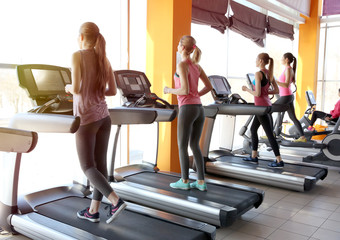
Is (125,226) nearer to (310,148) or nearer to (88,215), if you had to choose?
(88,215)

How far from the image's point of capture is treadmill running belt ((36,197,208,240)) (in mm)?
2471

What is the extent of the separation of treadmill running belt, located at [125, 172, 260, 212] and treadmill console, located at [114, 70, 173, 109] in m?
0.83

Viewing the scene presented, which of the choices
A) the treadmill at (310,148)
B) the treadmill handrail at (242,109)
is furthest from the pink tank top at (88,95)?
the treadmill at (310,148)

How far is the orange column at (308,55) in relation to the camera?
888 cm

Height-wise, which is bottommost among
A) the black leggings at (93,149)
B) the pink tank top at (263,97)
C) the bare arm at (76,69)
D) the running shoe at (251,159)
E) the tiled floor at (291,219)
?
the tiled floor at (291,219)

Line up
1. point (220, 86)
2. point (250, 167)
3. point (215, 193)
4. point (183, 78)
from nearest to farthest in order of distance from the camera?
point (183, 78) → point (215, 193) → point (250, 167) → point (220, 86)

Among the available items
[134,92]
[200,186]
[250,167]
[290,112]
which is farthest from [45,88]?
[290,112]

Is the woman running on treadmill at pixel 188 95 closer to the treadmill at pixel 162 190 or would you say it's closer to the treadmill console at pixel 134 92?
the treadmill at pixel 162 190

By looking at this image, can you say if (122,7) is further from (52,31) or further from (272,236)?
(272,236)

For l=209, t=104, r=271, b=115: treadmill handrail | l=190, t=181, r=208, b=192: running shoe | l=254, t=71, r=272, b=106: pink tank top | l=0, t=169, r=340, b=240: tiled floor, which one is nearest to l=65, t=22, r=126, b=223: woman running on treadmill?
l=0, t=169, r=340, b=240: tiled floor

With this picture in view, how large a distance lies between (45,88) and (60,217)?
107 cm

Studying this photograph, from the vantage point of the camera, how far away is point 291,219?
3.24m

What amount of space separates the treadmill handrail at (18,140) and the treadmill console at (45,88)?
0.77 meters

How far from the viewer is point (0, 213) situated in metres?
2.82
